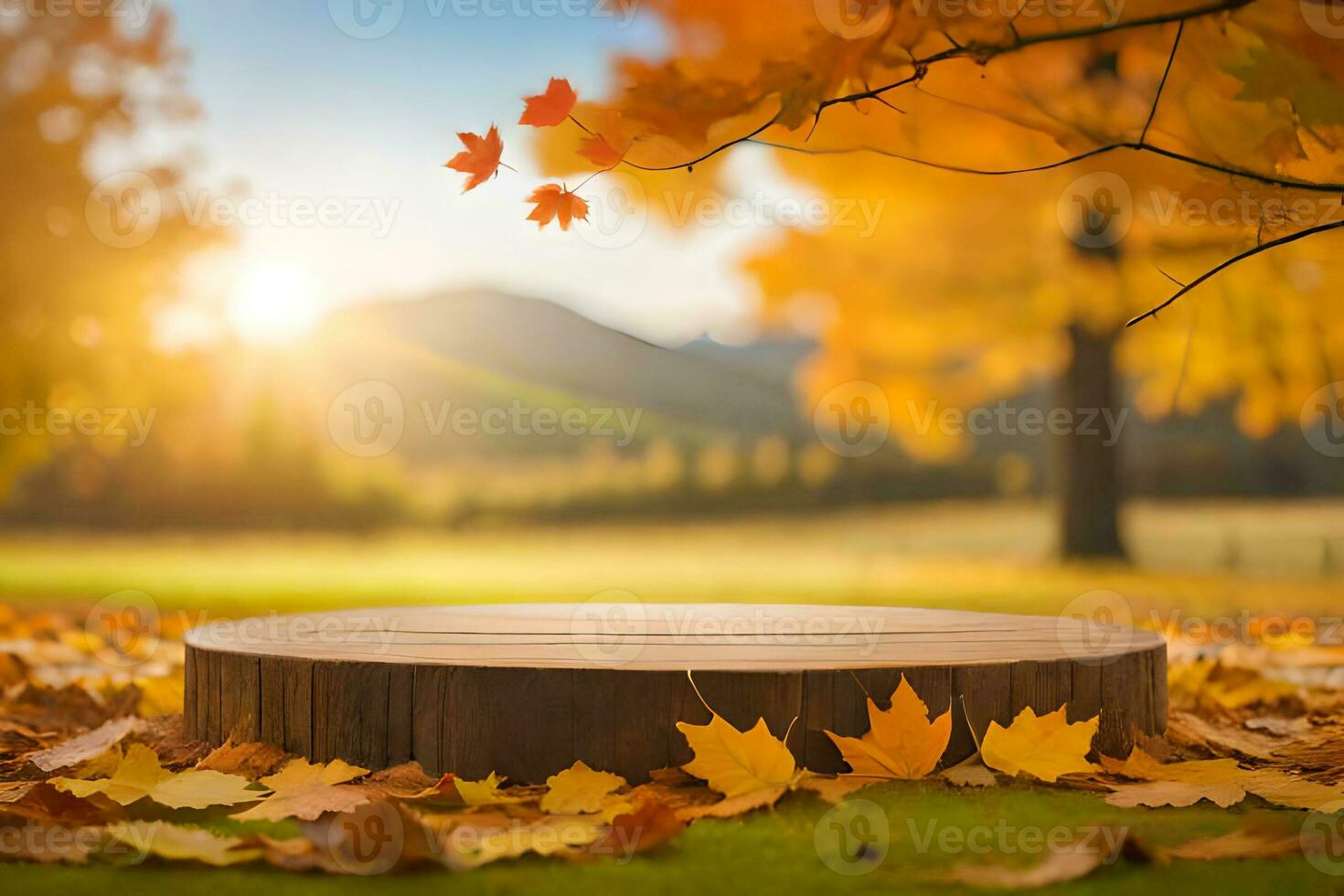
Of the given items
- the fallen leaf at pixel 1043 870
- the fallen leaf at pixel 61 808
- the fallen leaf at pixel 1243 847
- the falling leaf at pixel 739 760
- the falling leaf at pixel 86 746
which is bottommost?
the falling leaf at pixel 86 746

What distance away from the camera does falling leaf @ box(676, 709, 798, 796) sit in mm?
1725

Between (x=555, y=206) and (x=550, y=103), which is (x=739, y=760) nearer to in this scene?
(x=555, y=206)

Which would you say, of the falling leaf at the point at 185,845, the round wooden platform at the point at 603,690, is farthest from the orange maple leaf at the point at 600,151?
the falling leaf at the point at 185,845

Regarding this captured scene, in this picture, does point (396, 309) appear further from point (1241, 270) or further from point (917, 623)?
point (917, 623)

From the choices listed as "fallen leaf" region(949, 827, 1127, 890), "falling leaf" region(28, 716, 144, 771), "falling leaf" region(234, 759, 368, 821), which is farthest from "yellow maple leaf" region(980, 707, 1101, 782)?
"falling leaf" region(28, 716, 144, 771)

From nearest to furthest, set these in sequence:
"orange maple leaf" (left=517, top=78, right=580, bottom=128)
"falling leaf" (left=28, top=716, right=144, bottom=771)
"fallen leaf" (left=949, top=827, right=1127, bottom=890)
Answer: "fallen leaf" (left=949, top=827, right=1127, bottom=890), "orange maple leaf" (left=517, top=78, right=580, bottom=128), "falling leaf" (left=28, top=716, right=144, bottom=771)

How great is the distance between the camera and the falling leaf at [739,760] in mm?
1725

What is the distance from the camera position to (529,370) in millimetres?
9352

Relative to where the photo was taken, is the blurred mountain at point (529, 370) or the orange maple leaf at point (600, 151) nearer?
the orange maple leaf at point (600, 151)

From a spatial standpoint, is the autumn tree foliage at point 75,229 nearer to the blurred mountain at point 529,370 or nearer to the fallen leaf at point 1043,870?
the blurred mountain at point 529,370

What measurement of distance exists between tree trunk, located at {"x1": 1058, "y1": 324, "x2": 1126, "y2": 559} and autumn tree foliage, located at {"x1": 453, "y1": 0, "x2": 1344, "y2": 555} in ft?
0.05

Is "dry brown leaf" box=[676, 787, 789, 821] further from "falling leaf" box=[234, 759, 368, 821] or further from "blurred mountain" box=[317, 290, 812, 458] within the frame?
"blurred mountain" box=[317, 290, 812, 458]

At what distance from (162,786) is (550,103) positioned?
1.21 meters

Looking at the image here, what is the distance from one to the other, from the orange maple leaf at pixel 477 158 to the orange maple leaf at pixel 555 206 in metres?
0.08
